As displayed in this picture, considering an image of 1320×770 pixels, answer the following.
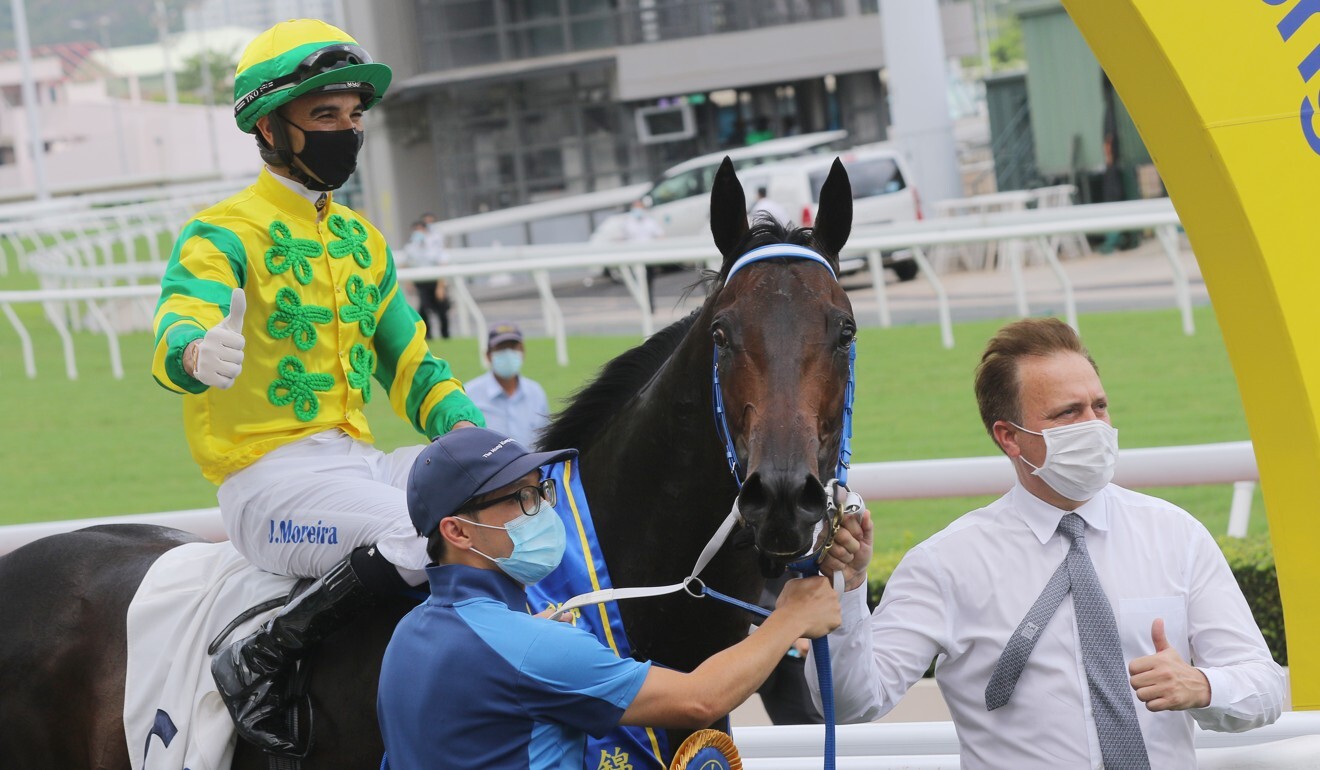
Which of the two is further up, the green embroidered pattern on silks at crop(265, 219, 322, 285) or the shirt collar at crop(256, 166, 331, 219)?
the shirt collar at crop(256, 166, 331, 219)

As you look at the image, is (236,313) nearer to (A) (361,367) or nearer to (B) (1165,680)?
(A) (361,367)

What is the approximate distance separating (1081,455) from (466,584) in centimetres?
110

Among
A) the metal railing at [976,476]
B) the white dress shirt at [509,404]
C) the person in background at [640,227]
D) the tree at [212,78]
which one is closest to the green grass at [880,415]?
the white dress shirt at [509,404]

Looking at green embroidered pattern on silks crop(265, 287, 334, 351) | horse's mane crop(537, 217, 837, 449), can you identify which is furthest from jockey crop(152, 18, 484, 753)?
horse's mane crop(537, 217, 837, 449)

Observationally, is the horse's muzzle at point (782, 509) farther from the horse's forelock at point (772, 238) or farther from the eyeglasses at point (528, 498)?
the horse's forelock at point (772, 238)

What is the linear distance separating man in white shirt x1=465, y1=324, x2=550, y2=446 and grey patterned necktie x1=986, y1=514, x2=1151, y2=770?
4.79 metres

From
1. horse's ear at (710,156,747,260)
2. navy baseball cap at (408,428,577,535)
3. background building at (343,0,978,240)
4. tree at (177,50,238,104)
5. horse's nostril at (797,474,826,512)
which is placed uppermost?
tree at (177,50,238,104)

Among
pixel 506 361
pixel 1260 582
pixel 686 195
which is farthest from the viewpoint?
pixel 686 195

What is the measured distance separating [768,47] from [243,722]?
89.6 feet

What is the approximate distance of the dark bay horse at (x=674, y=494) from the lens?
92.4 inches

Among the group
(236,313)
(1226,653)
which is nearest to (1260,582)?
(1226,653)

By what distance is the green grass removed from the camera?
8797mm

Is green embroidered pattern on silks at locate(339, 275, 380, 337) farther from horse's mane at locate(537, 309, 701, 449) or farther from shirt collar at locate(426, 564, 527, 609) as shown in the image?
shirt collar at locate(426, 564, 527, 609)

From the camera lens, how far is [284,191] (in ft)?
10.4
